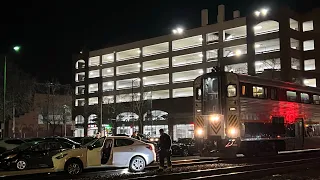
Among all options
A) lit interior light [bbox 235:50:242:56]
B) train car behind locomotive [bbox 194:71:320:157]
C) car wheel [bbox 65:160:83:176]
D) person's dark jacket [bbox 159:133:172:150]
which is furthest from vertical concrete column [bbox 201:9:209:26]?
car wheel [bbox 65:160:83:176]

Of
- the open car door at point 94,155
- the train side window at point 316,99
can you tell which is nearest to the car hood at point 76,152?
the open car door at point 94,155

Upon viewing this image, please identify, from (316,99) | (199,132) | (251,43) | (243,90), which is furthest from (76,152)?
(251,43)

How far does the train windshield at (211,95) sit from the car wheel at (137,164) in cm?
653

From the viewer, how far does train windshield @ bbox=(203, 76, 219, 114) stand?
79.4 ft

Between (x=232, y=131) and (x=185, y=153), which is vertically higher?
(x=232, y=131)

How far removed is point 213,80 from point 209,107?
1537mm

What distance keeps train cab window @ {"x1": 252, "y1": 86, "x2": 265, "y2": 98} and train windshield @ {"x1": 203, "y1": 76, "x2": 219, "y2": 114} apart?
212 centimetres

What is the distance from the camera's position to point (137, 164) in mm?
19031

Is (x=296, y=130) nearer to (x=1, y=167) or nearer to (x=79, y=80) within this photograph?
(x=1, y=167)

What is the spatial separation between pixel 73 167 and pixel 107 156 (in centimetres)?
150

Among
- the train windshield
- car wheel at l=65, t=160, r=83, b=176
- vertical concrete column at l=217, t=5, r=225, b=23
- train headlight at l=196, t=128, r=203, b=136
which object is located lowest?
car wheel at l=65, t=160, r=83, b=176

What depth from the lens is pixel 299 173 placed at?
55.5ft

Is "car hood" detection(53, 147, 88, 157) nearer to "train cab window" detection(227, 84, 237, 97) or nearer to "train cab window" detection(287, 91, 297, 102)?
"train cab window" detection(227, 84, 237, 97)

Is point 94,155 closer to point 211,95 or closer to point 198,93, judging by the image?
point 211,95
